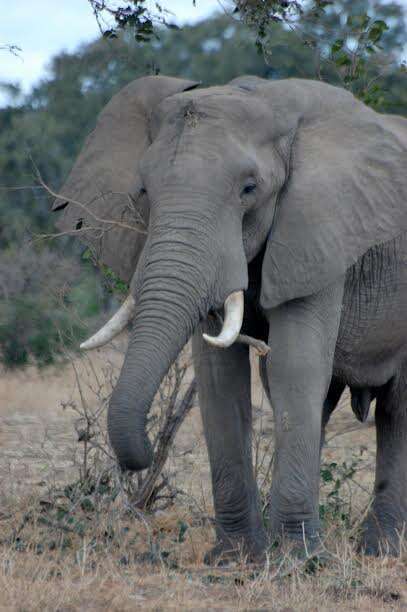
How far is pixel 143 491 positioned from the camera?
6.68 metres

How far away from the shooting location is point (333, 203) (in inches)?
210

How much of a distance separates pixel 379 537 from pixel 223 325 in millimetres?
2017

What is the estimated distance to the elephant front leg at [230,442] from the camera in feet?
18.7

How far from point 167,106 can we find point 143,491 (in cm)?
229

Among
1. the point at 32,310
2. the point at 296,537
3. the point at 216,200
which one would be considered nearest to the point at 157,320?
the point at 216,200

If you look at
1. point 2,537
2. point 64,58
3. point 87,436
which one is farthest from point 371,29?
point 64,58

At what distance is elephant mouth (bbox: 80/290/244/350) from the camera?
4754 mm

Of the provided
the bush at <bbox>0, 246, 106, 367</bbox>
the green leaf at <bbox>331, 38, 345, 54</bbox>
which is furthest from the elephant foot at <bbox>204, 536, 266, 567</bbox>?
the bush at <bbox>0, 246, 106, 367</bbox>

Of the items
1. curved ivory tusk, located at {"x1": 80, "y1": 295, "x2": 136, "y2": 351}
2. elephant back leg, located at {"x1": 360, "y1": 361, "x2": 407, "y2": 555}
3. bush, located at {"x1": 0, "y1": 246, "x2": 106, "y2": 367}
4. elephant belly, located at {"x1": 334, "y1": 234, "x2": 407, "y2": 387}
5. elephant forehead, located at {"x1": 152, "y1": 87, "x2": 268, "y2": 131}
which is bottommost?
elephant back leg, located at {"x1": 360, "y1": 361, "x2": 407, "y2": 555}

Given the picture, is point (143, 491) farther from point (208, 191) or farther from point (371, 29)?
point (371, 29)

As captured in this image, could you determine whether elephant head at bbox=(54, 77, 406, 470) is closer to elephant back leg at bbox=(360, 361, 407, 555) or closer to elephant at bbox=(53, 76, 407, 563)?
elephant at bbox=(53, 76, 407, 563)

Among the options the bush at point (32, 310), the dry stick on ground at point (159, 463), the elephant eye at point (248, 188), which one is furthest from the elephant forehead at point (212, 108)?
the bush at point (32, 310)

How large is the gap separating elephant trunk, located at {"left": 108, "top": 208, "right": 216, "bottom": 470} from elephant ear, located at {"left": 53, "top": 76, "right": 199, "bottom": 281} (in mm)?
628

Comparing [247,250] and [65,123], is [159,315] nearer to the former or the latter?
[247,250]
